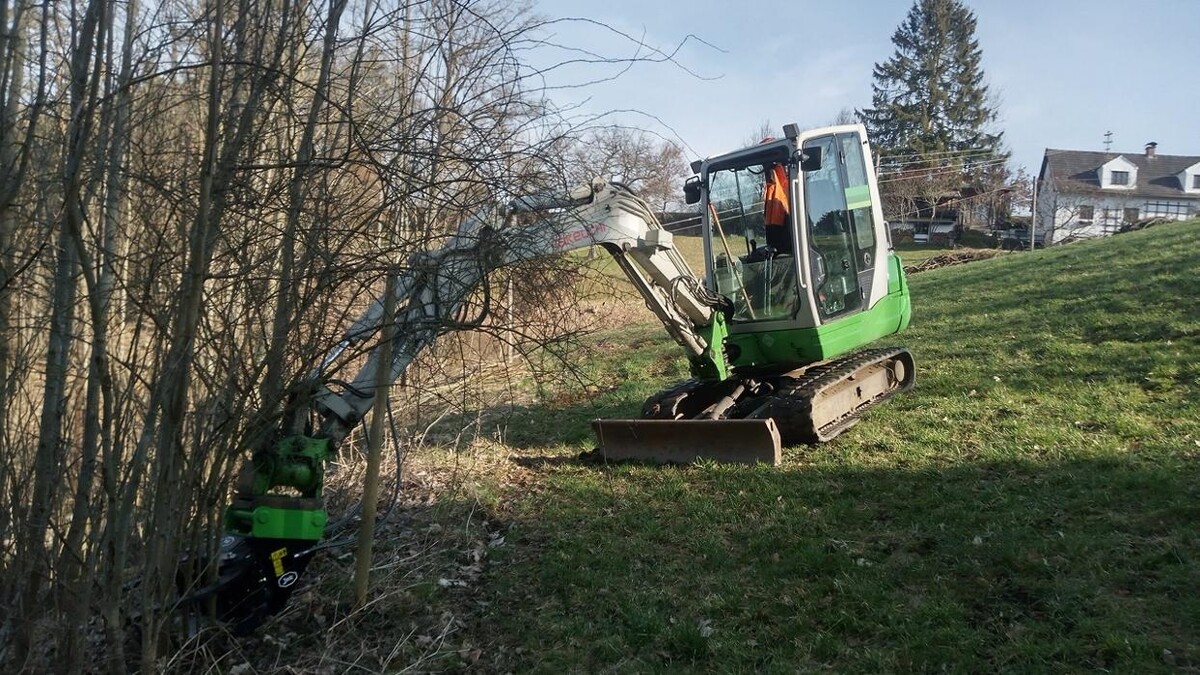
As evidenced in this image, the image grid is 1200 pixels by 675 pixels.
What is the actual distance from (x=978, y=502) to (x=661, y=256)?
119 inches

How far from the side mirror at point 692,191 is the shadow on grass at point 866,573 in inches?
117

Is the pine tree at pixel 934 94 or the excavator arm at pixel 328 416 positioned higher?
the pine tree at pixel 934 94

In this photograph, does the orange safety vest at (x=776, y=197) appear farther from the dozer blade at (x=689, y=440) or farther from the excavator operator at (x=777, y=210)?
the dozer blade at (x=689, y=440)

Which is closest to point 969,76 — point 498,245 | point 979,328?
point 979,328

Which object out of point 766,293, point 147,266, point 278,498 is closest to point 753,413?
point 766,293

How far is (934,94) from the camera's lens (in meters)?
50.0

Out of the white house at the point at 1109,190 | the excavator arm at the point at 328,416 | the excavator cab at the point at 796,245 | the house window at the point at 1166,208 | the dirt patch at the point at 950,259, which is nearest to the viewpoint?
the excavator arm at the point at 328,416

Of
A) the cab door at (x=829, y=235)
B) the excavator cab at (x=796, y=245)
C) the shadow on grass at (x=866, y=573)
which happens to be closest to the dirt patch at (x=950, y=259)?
the excavator cab at (x=796, y=245)

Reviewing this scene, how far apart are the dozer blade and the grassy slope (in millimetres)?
163

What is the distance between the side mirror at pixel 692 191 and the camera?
322 inches

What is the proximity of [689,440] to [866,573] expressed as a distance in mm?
2399

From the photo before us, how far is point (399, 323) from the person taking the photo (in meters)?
4.26

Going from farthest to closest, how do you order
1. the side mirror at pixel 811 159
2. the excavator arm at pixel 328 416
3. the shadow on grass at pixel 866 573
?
the side mirror at pixel 811 159, the excavator arm at pixel 328 416, the shadow on grass at pixel 866 573

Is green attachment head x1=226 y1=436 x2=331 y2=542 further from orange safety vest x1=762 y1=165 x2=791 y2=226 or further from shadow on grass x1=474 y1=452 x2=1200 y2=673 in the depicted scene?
orange safety vest x1=762 y1=165 x2=791 y2=226
